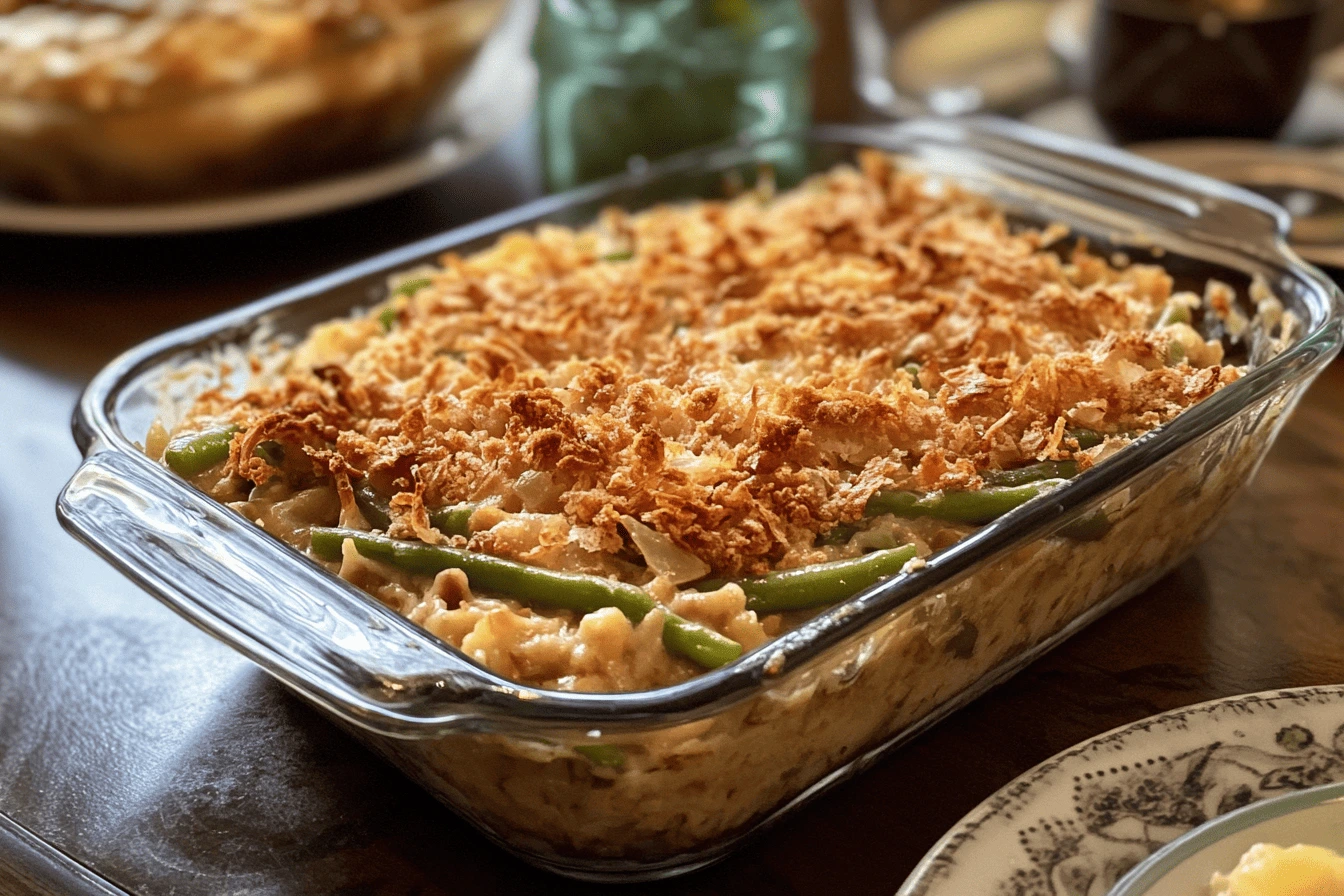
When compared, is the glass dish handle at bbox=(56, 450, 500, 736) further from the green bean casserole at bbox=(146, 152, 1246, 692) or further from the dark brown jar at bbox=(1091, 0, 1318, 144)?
the dark brown jar at bbox=(1091, 0, 1318, 144)

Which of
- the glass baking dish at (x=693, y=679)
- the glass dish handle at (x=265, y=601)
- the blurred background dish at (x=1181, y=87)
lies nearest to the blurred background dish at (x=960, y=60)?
the blurred background dish at (x=1181, y=87)

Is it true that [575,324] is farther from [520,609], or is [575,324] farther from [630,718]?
[630,718]

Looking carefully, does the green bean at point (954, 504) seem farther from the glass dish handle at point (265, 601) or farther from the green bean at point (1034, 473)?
the glass dish handle at point (265, 601)

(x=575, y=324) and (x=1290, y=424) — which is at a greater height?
(x=575, y=324)

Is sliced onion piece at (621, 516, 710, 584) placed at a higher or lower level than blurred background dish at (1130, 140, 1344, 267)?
higher

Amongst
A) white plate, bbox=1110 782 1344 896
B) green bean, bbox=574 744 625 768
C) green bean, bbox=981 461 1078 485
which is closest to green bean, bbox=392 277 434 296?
green bean, bbox=981 461 1078 485

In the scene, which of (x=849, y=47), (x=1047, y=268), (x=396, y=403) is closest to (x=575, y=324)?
(x=396, y=403)

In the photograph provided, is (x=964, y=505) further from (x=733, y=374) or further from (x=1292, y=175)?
(x=1292, y=175)
